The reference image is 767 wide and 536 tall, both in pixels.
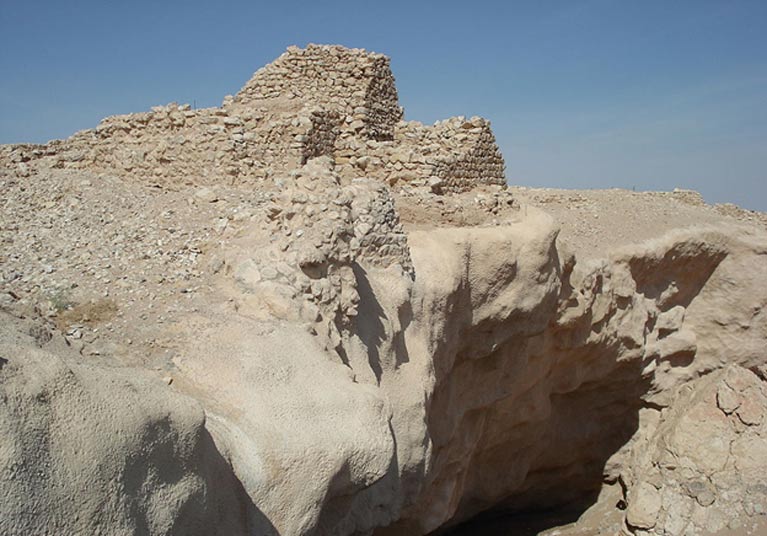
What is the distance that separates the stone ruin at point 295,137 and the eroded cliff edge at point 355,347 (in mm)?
47

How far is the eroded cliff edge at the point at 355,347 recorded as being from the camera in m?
3.79

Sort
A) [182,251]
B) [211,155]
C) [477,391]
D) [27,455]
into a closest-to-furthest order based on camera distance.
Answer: [27,455] → [182,251] → [211,155] → [477,391]

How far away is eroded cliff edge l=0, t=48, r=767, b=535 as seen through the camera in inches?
149

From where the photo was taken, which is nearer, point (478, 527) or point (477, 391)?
point (477, 391)

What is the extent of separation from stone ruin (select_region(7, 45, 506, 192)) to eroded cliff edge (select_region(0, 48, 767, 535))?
0.05 metres

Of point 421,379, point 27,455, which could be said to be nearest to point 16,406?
point 27,455

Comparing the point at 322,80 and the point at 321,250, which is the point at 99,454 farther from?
the point at 322,80

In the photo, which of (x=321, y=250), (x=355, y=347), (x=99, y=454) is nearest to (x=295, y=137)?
(x=321, y=250)

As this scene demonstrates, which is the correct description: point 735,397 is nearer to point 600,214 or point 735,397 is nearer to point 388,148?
point 600,214

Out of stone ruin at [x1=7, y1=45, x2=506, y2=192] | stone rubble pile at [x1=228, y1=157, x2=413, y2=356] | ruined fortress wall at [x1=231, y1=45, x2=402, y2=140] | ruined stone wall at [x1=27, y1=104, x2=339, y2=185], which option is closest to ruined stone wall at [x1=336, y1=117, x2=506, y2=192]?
stone ruin at [x1=7, y1=45, x2=506, y2=192]

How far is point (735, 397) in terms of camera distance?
12.1 m

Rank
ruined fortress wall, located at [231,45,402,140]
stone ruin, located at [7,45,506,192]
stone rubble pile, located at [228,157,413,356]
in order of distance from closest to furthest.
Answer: stone rubble pile, located at [228,157,413,356], stone ruin, located at [7,45,506,192], ruined fortress wall, located at [231,45,402,140]

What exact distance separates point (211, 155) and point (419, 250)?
316 centimetres

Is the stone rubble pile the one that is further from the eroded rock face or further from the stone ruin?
the stone ruin
